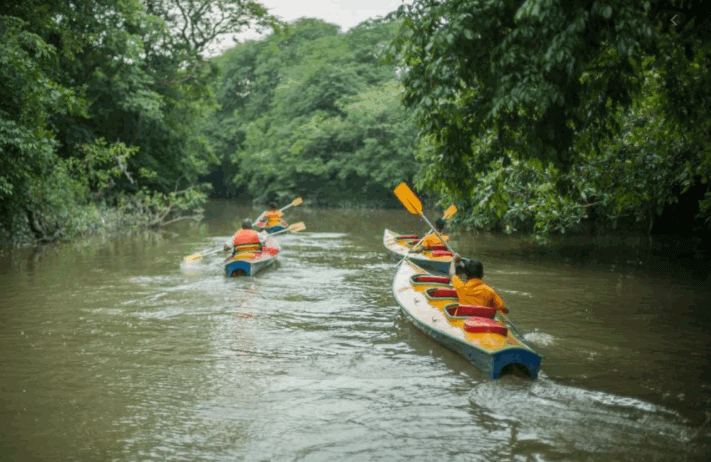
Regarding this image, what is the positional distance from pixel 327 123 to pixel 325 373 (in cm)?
3455

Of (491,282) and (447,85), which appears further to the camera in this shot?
(491,282)

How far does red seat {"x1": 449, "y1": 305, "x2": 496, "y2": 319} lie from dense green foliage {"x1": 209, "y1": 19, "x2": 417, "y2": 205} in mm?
29753

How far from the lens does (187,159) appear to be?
28.0m

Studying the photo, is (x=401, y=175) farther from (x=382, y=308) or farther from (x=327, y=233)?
(x=382, y=308)

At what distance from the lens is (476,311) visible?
732cm

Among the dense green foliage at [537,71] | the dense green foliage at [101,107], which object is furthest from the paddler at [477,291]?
the dense green foliage at [101,107]

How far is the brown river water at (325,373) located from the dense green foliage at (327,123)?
26135 mm

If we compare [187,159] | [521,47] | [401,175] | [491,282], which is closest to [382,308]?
[491,282]

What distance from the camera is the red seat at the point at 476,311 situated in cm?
727

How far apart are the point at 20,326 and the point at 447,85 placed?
643cm

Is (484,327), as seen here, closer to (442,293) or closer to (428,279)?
(442,293)

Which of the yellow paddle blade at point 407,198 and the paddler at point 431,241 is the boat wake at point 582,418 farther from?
the paddler at point 431,241

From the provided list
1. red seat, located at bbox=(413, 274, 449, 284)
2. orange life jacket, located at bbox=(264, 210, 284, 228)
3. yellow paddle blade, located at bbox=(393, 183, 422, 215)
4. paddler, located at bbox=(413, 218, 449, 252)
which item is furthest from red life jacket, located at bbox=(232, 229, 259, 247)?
orange life jacket, located at bbox=(264, 210, 284, 228)

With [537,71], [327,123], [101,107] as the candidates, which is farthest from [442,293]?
[327,123]
